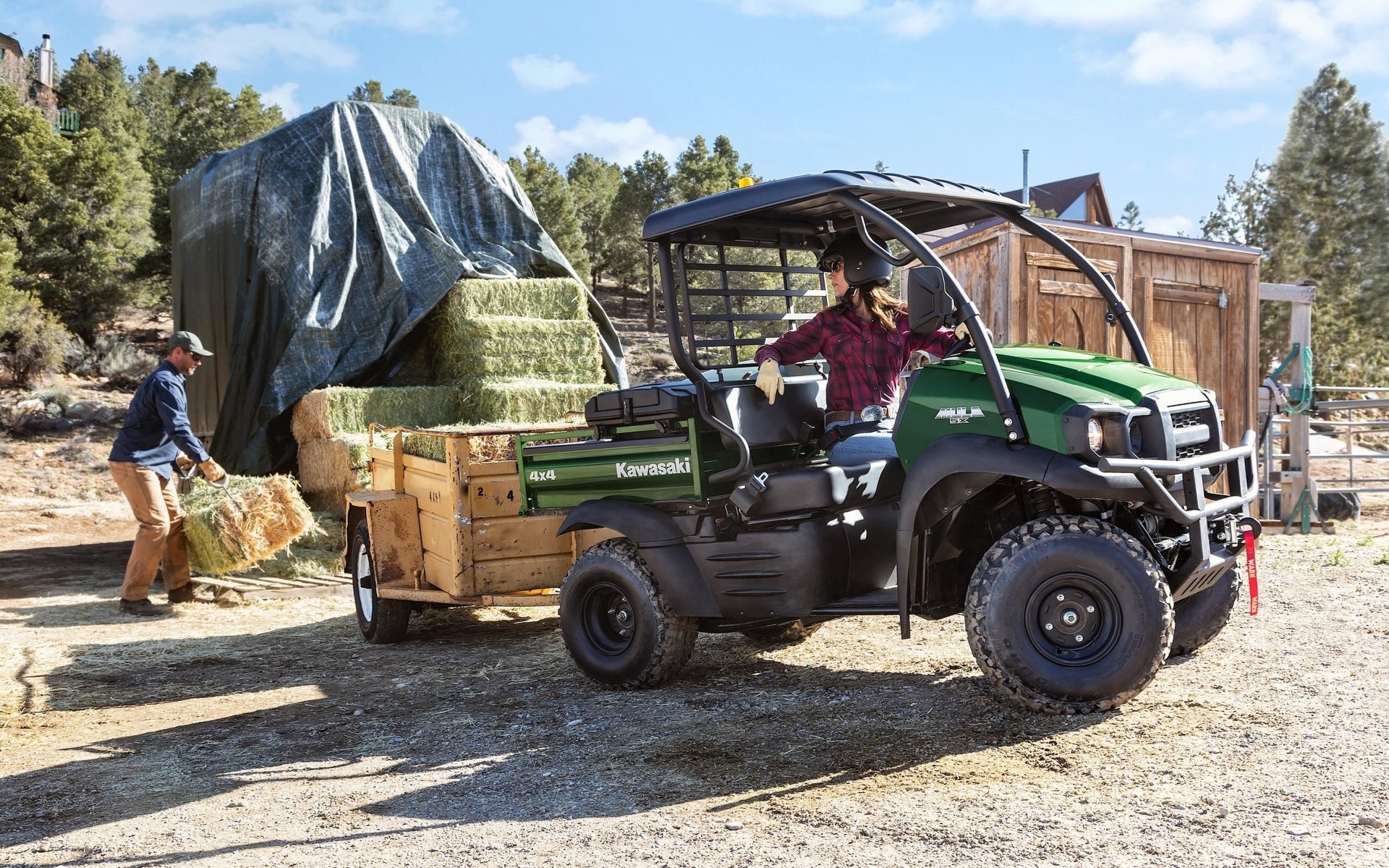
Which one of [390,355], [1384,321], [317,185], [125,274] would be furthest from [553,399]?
[1384,321]

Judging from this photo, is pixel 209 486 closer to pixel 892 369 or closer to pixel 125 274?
pixel 892 369

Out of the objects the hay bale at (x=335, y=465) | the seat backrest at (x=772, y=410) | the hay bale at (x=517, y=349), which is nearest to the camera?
the seat backrest at (x=772, y=410)

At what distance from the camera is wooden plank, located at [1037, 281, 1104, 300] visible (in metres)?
10.0

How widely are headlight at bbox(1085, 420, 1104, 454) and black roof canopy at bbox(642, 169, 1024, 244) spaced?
49.4 inches

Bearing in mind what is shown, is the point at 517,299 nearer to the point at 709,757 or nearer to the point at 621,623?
the point at 621,623

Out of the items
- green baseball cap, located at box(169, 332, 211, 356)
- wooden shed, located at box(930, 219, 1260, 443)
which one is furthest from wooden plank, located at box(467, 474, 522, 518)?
wooden shed, located at box(930, 219, 1260, 443)

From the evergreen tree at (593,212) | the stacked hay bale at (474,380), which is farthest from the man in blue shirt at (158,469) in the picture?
the evergreen tree at (593,212)

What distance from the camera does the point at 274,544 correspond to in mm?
9305

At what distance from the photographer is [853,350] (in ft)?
17.9

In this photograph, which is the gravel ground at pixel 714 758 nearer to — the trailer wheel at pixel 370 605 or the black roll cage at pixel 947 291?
the trailer wheel at pixel 370 605

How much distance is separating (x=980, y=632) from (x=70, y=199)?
28.3m

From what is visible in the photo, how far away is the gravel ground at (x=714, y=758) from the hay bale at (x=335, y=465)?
390 cm

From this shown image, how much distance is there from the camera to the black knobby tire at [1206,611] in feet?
17.0

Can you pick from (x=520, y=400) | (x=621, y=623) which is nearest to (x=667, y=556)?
(x=621, y=623)
